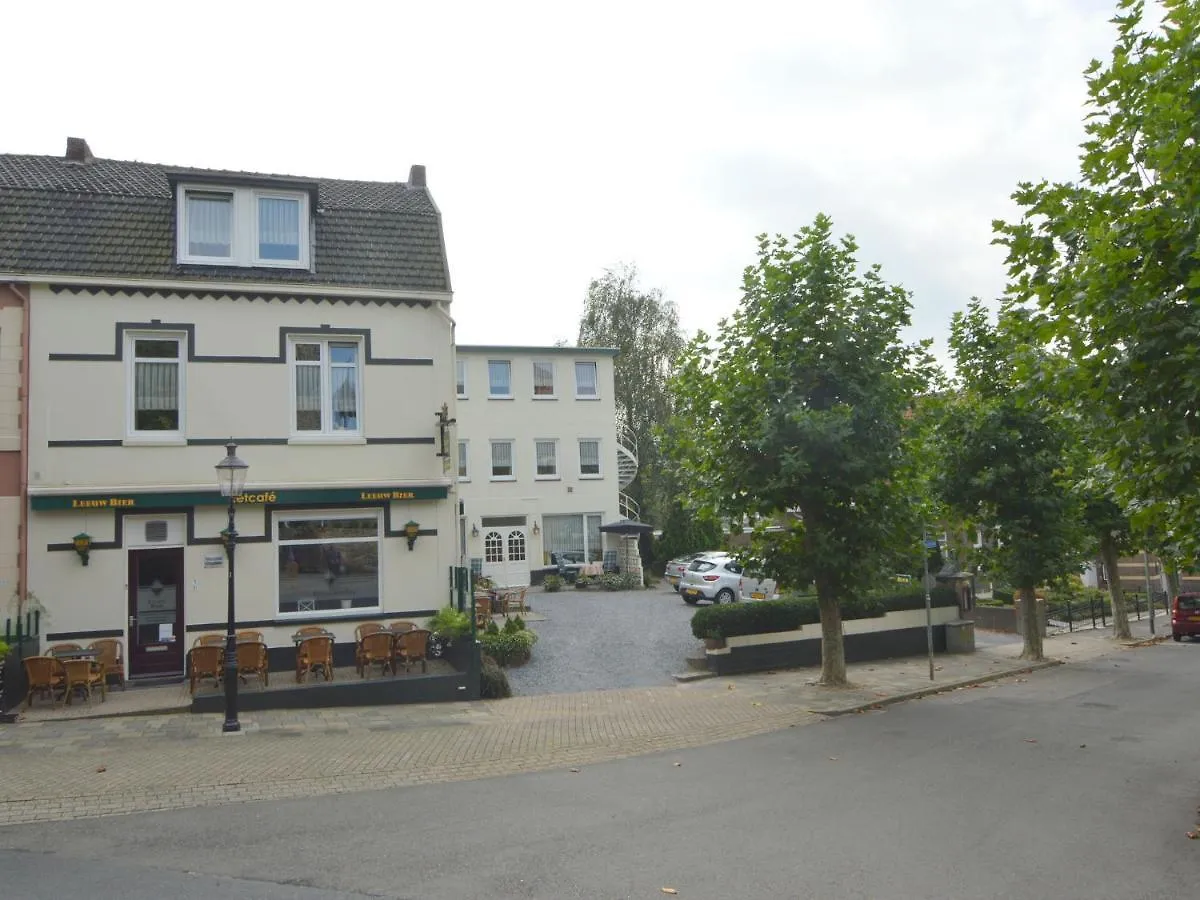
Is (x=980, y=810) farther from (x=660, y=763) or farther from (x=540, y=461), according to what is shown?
(x=540, y=461)

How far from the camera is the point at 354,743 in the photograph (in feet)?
37.9

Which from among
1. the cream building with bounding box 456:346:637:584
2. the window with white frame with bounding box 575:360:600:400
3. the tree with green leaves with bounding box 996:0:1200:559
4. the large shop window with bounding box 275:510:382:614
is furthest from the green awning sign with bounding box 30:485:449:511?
the window with white frame with bounding box 575:360:600:400

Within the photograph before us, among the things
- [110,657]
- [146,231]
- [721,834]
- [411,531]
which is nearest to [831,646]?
[411,531]

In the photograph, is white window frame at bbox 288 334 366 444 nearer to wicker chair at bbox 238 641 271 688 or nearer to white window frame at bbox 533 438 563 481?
wicker chair at bbox 238 641 271 688

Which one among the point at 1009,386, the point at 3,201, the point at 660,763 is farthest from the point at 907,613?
the point at 3,201

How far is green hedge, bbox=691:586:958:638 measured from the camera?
699 inches

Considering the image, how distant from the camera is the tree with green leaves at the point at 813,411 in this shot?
49.6 ft

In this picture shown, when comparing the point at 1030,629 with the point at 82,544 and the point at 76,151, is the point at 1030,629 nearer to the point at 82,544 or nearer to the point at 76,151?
the point at 82,544

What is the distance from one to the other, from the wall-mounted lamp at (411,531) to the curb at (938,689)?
6.92 metres

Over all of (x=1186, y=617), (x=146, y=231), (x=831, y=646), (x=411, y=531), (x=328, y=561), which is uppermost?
(x=146, y=231)

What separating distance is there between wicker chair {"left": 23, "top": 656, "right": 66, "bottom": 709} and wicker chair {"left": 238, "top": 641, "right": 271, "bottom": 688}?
2321 millimetres

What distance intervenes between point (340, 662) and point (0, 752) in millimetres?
5227

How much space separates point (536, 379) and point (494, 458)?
3.39 meters


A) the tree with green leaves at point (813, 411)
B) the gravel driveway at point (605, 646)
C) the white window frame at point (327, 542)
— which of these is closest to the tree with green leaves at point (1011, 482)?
the tree with green leaves at point (813, 411)
